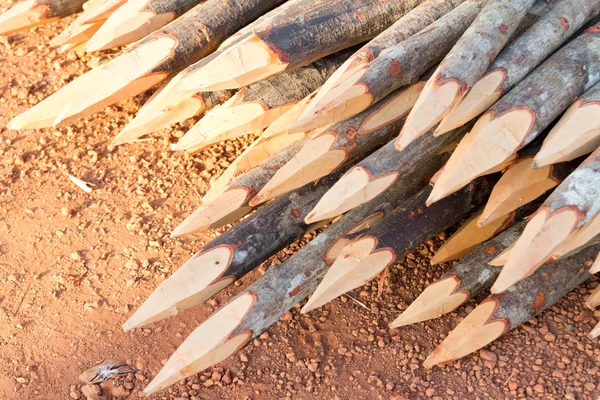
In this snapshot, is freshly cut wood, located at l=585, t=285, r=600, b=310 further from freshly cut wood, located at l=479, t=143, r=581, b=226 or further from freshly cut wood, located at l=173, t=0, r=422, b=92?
freshly cut wood, located at l=173, t=0, r=422, b=92

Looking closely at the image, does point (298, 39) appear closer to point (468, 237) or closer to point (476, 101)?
point (476, 101)

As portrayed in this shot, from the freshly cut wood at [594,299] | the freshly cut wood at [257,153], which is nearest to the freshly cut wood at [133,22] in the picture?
the freshly cut wood at [257,153]

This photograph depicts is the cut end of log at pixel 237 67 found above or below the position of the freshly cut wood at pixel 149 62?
below

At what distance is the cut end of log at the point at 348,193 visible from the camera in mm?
2178

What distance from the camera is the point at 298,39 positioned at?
254 cm

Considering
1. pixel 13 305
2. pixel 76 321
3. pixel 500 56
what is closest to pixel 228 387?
pixel 76 321

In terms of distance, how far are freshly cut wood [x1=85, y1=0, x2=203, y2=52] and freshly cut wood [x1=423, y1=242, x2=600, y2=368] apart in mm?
1720

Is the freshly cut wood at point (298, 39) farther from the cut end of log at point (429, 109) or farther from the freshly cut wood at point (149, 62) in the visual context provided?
the cut end of log at point (429, 109)

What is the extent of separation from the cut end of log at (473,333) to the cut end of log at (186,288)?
754mm

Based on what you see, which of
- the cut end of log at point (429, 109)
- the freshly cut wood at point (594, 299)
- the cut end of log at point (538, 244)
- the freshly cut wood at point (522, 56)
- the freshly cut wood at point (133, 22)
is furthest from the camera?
the freshly cut wood at point (133, 22)

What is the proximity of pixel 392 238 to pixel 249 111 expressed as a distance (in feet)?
2.49

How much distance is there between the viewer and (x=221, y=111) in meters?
2.72

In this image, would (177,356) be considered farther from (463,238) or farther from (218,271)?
(463,238)

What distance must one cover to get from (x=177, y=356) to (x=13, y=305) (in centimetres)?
97
